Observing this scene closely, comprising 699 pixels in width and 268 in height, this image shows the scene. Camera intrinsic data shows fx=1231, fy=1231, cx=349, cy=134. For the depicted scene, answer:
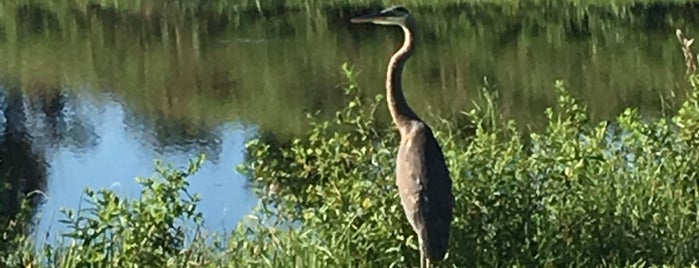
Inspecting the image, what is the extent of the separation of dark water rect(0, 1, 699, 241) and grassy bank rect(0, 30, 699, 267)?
345 centimetres

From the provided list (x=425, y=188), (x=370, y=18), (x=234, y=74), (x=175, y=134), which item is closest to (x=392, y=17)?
(x=370, y=18)

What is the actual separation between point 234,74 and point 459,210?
40.5ft

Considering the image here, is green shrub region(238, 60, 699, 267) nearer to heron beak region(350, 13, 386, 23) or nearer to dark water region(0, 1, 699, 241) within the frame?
heron beak region(350, 13, 386, 23)

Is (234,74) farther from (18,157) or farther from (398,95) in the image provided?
(398,95)

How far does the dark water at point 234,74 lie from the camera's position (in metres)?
12.4

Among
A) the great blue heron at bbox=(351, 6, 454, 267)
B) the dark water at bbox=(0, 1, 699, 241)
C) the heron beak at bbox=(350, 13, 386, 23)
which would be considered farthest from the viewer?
the dark water at bbox=(0, 1, 699, 241)

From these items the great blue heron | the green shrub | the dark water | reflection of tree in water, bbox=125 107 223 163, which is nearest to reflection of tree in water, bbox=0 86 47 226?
the dark water

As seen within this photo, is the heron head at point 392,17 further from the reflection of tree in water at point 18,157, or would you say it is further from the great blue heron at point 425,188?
the reflection of tree in water at point 18,157

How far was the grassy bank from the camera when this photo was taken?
→ 535 centimetres

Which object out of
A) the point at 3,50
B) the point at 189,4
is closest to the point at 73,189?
the point at 3,50

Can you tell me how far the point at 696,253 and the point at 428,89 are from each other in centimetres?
1092

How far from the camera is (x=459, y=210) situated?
5.45m

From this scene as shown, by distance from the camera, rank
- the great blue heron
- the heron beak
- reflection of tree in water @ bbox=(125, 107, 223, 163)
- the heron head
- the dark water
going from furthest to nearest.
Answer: reflection of tree in water @ bbox=(125, 107, 223, 163) < the dark water < the heron head < the heron beak < the great blue heron

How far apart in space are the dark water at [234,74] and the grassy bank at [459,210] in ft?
11.3
